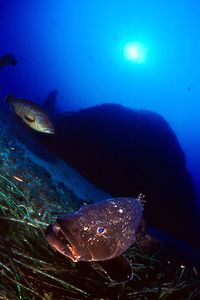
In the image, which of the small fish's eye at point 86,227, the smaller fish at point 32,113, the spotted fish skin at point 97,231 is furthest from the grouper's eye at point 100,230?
the smaller fish at point 32,113

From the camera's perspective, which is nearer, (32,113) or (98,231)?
(98,231)

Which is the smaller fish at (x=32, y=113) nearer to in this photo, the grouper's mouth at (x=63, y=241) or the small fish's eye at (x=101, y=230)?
the small fish's eye at (x=101, y=230)

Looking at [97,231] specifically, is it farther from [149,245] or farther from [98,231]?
[149,245]

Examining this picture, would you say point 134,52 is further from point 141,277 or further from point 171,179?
point 141,277

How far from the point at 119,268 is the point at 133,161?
12.2 m

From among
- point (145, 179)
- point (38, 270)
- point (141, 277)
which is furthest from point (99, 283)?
point (145, 179)

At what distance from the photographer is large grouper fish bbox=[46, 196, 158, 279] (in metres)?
2.16

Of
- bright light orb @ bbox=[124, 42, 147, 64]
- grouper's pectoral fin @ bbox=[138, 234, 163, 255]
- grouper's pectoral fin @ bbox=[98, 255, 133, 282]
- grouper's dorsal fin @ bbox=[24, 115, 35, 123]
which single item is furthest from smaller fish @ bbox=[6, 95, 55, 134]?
bright light orb @ bbox=[124, 42, 147, 64]

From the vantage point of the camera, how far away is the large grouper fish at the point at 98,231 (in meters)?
2.16

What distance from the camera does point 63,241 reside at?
2156 mm

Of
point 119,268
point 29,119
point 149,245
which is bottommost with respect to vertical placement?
point 149,245

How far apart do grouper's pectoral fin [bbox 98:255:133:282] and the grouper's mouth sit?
58cm

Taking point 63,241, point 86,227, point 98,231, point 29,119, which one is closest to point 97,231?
point 98,231

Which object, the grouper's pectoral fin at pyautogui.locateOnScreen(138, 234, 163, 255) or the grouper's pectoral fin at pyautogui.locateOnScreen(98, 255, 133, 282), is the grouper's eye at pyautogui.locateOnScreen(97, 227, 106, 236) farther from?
the grouper's pectoral fin at pyautogui.locateOnScreen(138, 234, 163, 255)
